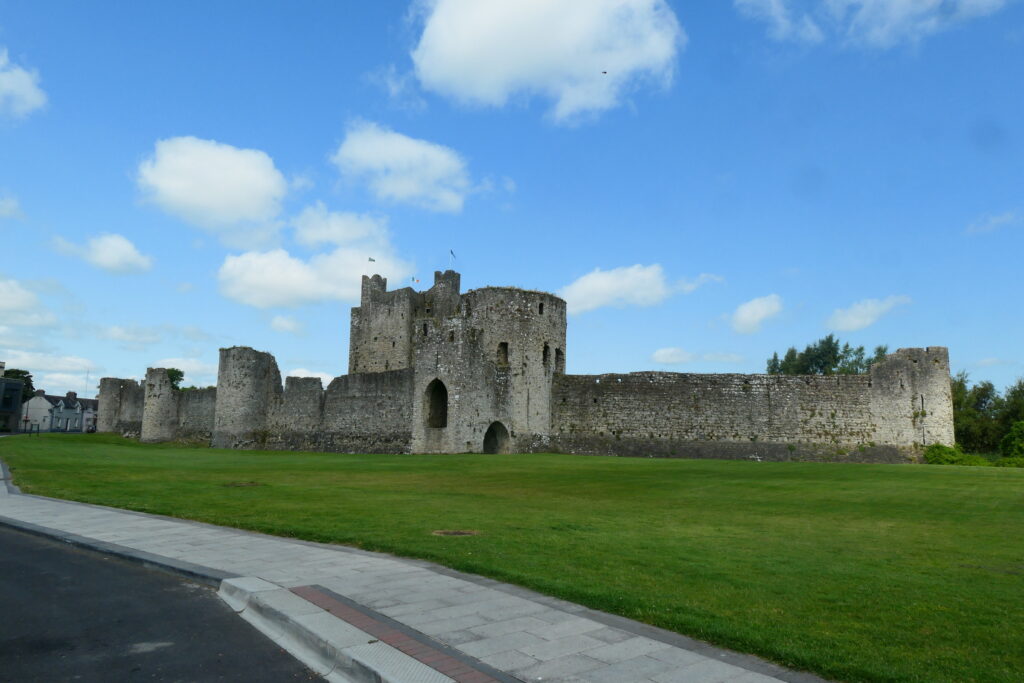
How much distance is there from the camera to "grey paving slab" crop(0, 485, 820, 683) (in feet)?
15.9

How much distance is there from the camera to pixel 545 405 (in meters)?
38.2

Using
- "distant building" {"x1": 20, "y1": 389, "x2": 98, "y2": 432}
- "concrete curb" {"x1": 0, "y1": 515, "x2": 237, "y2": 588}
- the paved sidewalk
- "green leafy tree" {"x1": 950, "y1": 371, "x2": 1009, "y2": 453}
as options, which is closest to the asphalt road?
"concrete curb" {"x1": 0, "y1": 515, "x2": 237, "y2": 588}

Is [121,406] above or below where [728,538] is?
above

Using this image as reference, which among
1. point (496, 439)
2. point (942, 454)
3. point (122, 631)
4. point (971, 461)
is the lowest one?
point (122, 631)

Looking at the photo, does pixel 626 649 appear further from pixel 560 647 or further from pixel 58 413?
pixel 58 413

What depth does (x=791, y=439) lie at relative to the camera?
34.0m

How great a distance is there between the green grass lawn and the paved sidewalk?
0.43 metres

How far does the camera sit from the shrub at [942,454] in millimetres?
32375

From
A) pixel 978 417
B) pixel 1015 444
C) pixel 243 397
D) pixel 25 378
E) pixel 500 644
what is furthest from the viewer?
pixel 25 378

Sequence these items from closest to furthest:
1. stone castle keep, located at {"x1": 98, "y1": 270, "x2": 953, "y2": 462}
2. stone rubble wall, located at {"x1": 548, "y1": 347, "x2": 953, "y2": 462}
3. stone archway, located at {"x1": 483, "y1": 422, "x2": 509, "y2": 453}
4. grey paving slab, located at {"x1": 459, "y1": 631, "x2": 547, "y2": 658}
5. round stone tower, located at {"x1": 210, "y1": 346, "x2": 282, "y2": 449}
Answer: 1. grey paving slab, located at {"x1": 459, "y1": 631, "x2": 547, "y2": 658}
2. stone rubble wall, located at {"x1": 548, "y1": 347, "x2": 953, "y2": 462}
3. stone castle keep, located at {"x1": 98, "y1": 270, "x2": 953, "y2": 462}
4. stone archway, located at {"x1": 483, "y1": 422, "x2": 509, "y2": 453}
5. round stone tower, located at {"x1": 210, "y1": 346, "x2": 282, "y2": 449}

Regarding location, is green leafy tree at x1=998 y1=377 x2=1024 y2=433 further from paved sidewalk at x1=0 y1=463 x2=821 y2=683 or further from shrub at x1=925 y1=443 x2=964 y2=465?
paved sidewalk at x1=0 y1=463 x2=821 y2=683

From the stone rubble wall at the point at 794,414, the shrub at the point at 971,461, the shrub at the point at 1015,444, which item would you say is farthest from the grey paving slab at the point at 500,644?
the shrub at the point at 1015,444

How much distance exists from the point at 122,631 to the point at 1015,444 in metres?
41.7

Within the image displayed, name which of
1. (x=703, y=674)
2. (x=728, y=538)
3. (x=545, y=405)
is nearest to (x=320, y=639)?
(x=703, y=674)
